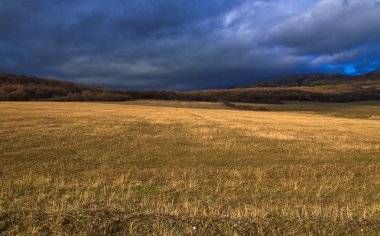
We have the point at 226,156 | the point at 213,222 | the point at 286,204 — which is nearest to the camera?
the point at 213,222

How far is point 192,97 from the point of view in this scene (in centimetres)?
16775

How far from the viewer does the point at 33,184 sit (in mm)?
12141

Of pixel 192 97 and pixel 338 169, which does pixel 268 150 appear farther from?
pixel 192 97

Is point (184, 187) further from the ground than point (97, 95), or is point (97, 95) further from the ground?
point (97, 95)

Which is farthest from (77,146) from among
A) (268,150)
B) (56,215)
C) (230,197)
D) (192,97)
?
(192,97)

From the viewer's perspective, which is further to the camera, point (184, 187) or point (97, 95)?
point (97, 95)

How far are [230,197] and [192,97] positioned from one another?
15722 cm

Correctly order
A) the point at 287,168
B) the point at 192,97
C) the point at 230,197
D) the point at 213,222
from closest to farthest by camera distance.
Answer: the point at 213,222
the point at 230,197
the point at 287,168
the point at 192,97

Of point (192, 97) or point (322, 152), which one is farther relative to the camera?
point (192, 97)

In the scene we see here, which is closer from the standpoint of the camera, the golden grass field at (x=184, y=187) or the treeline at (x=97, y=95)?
the golden grass field at (x=184, y=187)

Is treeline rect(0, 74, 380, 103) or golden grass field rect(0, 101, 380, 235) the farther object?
treeline rect(0, 74, 380, 103)

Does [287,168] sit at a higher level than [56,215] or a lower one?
lower

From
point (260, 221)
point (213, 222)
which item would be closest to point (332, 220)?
point (260, 221)

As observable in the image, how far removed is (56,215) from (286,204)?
6531mm
